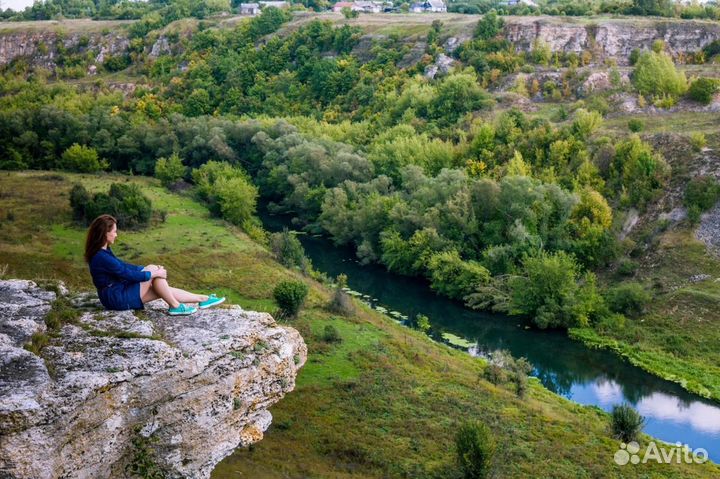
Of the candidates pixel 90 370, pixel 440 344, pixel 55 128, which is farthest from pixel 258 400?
pixel 55 128

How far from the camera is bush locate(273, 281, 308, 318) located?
34.1 meters

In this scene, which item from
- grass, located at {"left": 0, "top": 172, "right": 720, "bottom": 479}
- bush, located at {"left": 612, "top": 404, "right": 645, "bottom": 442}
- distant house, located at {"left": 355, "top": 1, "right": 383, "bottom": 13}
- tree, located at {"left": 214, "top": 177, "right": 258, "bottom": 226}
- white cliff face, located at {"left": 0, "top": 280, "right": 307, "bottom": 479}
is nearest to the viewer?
white cliff face, located at {"left": 0, "top": 280, "right": 307, "bottom": 479}

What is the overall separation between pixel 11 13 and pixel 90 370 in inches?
5939

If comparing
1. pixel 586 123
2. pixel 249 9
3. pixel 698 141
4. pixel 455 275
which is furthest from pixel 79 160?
pixel 249 9

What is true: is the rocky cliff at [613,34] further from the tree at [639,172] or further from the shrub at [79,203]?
the shrub at [79,203]

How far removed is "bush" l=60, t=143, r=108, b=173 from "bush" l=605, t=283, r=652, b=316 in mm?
47409

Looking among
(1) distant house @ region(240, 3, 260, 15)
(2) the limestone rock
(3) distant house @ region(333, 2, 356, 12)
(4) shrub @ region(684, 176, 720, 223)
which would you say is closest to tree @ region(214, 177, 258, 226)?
(4) shrub @ region(684, 176, 720, 223)

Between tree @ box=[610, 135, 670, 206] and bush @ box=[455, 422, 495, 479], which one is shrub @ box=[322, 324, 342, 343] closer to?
bush @ box=[455, 422, 495, 479]

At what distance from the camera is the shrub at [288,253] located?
4738 cm

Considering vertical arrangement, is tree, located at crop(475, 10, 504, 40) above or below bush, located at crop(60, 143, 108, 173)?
above

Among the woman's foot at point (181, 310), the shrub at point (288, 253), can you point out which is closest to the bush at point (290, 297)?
the shrub at point (288, 253)

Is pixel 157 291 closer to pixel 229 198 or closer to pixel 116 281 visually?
pixel 116 281

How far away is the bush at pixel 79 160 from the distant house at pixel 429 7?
78.5 meters

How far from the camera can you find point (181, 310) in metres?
16.1
